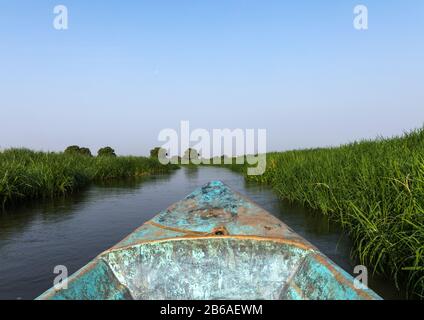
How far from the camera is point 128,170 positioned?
19.1 meters

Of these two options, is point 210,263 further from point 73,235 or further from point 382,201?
point 73,235

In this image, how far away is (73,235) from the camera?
5195mm

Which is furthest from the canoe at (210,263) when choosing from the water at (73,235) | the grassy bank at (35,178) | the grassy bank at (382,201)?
the grassy bank at (35,178)

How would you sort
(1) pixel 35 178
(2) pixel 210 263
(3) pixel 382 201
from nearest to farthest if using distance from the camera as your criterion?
(2) pixel 210 263 < (3) pixel 382 201 < (1) pixel 35 178

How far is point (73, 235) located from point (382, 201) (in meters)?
4.56

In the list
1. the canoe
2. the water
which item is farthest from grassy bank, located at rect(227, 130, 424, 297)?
the canoe

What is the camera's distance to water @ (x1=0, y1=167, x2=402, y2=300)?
3510mm

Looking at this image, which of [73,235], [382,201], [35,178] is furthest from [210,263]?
[35,178]

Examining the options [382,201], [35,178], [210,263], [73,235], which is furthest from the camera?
[35,178]

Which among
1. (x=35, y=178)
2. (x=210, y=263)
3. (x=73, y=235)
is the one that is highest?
(x=35, y=178)

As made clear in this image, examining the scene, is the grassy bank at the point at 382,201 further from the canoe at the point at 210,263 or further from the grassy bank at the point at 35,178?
the grassy bank at the point at 35,178

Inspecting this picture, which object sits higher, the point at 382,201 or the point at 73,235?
the point at 382,201
